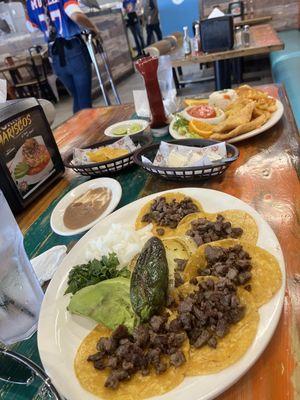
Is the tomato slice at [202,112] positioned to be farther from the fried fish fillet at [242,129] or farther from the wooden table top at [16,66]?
the wooden table top at [16,66]

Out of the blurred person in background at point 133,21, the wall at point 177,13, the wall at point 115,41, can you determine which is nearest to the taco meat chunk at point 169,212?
the wall at point 115,41

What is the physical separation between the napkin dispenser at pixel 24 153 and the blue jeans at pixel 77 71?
3.00 metres

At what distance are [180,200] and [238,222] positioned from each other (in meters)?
0.29

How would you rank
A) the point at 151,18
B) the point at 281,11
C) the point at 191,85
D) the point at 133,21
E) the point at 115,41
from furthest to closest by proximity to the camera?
the point at 133,21
the point at 151,18
the point at 115,41
the point at 191,85
the point at 281,11

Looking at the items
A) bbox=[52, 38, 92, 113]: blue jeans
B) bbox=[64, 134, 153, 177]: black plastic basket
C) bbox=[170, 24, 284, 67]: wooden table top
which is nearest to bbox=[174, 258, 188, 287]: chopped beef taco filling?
bbox=[64, 134, 153, 177]: black plastic basket

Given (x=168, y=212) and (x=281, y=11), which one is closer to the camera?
(x=168, y=212)

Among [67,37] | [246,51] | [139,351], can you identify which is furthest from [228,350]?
[67,37]

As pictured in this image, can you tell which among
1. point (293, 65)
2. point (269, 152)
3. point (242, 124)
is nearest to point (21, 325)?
point (269, 152)

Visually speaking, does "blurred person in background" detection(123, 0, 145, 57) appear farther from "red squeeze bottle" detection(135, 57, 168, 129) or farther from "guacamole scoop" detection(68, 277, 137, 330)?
"guacamole scoop" detection(68, 277, 137, 330)

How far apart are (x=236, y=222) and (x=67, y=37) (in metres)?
3.82

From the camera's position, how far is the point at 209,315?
78cm

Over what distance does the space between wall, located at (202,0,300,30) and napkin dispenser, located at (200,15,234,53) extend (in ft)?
11.8

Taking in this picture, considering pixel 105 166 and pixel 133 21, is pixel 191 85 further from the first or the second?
pixel 133 21

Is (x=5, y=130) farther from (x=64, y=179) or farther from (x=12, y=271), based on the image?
(x=12, y=271)
